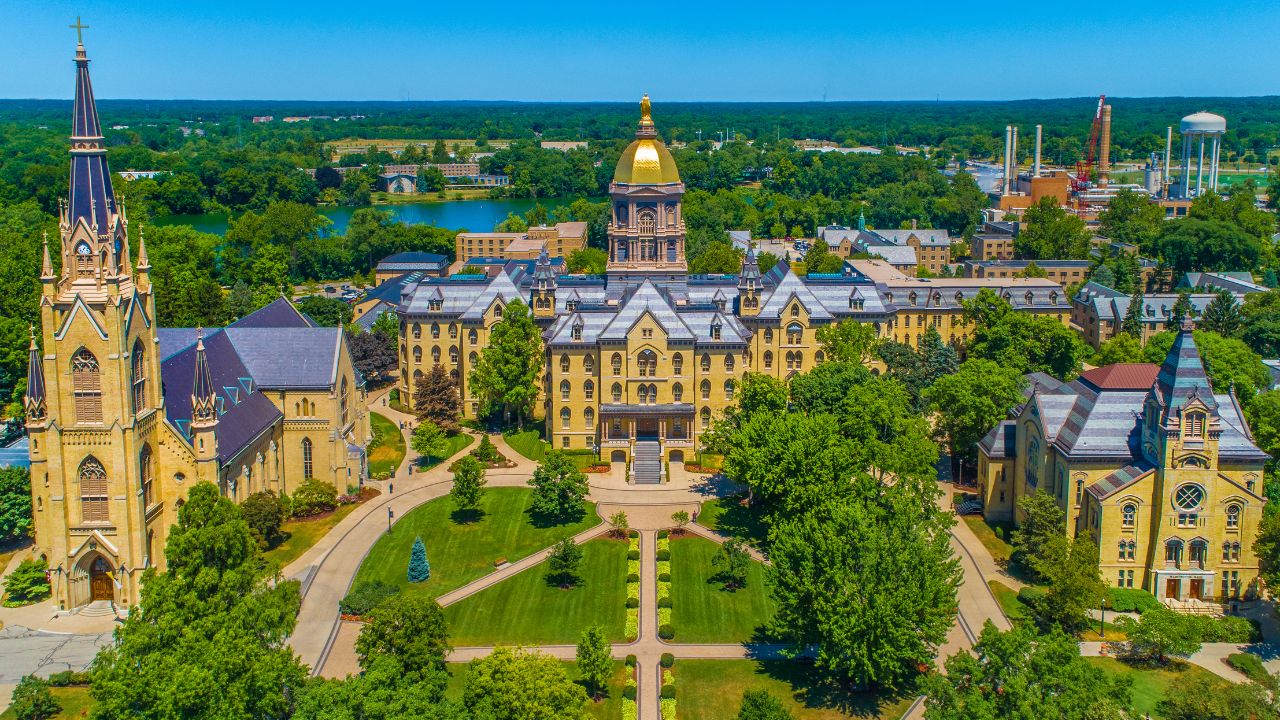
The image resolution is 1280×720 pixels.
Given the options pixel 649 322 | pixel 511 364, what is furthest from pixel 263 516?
pixel 649 322

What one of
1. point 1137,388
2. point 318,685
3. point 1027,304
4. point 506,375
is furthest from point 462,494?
point 1027,304

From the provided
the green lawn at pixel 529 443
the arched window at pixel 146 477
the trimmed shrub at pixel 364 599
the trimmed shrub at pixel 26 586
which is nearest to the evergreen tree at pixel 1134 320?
the green lawn at pixel 529 443

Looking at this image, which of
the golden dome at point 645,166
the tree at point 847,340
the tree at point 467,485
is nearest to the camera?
the tree at point 467,485

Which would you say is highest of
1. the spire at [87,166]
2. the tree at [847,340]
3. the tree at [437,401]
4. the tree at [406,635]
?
the spire at [87,166]

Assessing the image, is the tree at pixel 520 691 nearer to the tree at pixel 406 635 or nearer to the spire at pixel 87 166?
the tree at pixel 406 635

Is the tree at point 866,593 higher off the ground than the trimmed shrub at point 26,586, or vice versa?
the tree at point 866,593

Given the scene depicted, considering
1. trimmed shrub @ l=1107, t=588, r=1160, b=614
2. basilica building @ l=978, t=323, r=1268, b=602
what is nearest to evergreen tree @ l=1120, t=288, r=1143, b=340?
basilica building @ l=978, t=323, r=1268, b=602
